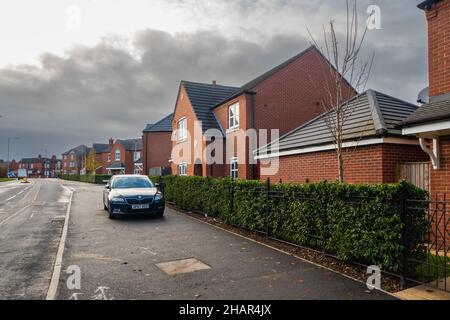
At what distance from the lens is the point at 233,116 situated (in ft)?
68.3

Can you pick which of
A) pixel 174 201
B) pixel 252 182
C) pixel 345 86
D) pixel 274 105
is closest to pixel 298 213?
pixel 252 182

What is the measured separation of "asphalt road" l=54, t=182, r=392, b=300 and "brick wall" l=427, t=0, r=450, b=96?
5.23 metres

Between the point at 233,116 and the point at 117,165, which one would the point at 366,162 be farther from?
the point at 117,165

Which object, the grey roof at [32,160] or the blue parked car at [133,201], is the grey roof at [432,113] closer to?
the blue parked car at [133,201]

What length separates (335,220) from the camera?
6.41 metres

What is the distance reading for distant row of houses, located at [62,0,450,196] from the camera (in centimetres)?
750

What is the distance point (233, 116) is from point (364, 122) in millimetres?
11544

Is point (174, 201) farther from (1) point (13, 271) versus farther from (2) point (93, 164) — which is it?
(2) point (93, 164)

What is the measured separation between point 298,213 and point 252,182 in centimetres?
222

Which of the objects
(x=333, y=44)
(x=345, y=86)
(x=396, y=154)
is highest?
(x=345, y=86)

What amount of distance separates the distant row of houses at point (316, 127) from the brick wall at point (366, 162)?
0.09ft

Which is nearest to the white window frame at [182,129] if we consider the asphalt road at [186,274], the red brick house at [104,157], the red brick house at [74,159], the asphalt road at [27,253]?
the asphalt road at [27,253]

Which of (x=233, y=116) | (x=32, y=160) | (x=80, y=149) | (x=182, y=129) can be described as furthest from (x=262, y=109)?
(x=32, y=160)

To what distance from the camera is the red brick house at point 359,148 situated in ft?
28.8
